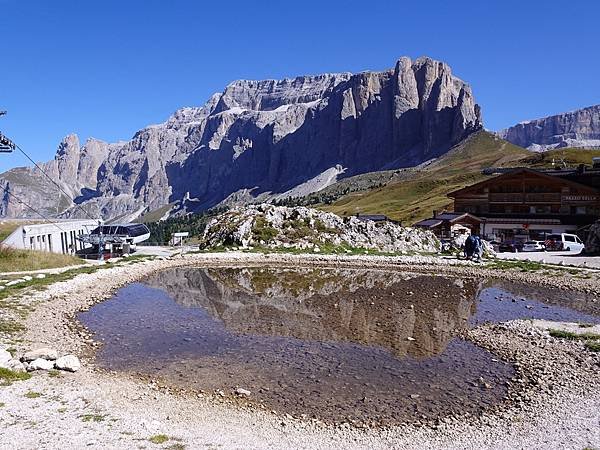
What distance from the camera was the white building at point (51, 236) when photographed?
154ft

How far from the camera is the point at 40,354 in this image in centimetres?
1507

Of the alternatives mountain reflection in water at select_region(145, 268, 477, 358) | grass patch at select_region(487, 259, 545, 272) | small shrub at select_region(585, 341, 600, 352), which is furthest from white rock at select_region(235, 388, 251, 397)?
grass patch at select_region(487, 259, 545, 272)

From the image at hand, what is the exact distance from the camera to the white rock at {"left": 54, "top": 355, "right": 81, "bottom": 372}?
14453 mm

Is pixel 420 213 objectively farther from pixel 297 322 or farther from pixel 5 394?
pixel 5 394

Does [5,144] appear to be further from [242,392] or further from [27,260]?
[242,392]

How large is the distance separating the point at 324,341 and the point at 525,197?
7094 cm

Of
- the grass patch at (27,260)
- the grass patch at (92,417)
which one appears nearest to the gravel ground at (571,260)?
the grass patch at (92,417)

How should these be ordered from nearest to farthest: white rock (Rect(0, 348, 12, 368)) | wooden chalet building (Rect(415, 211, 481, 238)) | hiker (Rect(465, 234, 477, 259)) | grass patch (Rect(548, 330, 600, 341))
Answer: white rock (Rect(0, 348, 12, 368)), grass patch (Rect(548, 330, 600, 341)), hiker (Rect(465, 234, 477, 259)), wooden chalet building (Rect(415, 211, 481, 238))

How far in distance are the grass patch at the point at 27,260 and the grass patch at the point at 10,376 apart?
22.9m

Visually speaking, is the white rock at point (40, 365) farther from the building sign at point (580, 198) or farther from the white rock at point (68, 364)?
the building sign at point (580, 198)

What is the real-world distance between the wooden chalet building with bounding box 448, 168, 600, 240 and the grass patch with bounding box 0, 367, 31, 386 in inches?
2747

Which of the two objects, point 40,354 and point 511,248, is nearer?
point 40,354

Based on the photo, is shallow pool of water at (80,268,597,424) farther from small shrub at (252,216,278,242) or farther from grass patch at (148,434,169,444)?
small shrub at (252,216,278,242)

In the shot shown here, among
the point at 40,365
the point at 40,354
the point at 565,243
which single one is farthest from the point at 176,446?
the point at 565,243
